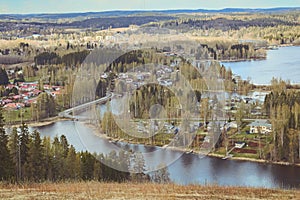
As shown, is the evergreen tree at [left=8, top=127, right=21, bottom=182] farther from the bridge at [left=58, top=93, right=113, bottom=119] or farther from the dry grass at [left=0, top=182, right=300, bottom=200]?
the bridge at [left=58, top=93, right=113, bottom=119]

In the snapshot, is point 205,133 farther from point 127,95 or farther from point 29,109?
point 29,109

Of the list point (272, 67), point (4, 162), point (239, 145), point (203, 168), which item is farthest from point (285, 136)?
point (272, 67)

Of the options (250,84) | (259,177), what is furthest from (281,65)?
(259,177)

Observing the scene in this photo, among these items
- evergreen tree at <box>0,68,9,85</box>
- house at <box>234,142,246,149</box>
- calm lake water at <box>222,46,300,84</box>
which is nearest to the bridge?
house at <box>234,142,246,149</box>

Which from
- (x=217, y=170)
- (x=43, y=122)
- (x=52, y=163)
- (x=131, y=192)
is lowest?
(x=43, y=122)

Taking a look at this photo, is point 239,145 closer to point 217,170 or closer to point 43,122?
point 217,170
